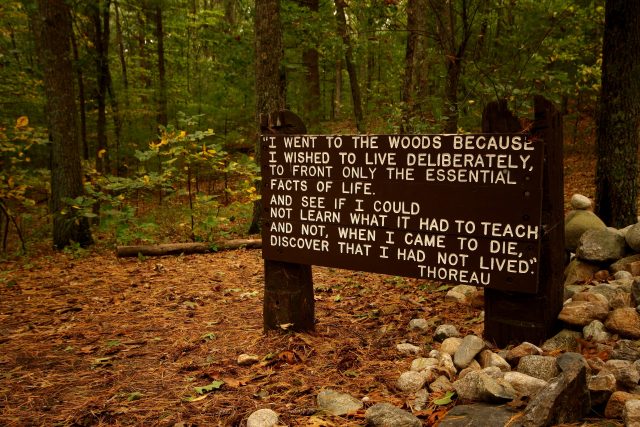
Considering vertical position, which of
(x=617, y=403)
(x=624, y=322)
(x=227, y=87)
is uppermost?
(x=227, y=87)

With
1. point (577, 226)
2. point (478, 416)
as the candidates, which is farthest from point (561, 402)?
point (577, 226)

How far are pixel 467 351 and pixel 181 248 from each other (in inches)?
240

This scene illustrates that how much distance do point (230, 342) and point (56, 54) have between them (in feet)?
24.0

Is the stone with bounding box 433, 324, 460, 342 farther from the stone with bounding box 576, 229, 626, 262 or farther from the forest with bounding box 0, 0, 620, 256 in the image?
the forest with bounding box 0, 0, 620, 256

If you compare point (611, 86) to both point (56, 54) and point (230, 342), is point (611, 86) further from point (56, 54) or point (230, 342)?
point (56, 54)

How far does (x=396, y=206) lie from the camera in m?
3.65

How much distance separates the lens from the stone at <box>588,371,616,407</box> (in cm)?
255

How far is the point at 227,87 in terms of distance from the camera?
17.9 meters

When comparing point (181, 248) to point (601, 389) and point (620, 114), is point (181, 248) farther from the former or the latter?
point (601, 389)

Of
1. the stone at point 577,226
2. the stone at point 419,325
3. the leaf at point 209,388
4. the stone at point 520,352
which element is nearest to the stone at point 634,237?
the stone at point 577,226

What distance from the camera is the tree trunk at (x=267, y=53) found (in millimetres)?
8477

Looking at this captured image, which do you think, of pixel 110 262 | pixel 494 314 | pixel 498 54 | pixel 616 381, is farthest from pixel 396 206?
pixel 498 54

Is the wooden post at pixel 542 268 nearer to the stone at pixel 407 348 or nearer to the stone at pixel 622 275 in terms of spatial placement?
the stone at pixel 407 348

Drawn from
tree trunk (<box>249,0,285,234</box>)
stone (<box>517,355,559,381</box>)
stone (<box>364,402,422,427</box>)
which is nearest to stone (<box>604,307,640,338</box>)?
stone (<box>517,355,559,381</box>)
